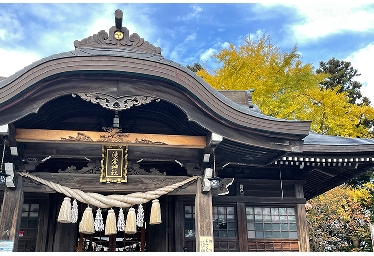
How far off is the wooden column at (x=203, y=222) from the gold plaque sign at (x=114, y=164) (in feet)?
4.97

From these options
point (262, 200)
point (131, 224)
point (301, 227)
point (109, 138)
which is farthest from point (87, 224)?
point (301, 227)

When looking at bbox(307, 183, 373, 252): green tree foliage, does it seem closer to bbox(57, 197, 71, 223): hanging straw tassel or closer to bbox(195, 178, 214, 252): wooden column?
bbox(195, 178, 214, 252): wooden column

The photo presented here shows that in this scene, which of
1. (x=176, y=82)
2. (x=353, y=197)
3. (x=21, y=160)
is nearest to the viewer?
(x=176, y=82)

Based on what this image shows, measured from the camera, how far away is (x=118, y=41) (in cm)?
754

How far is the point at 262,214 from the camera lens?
905cm

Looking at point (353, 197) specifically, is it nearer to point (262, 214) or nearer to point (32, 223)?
point (262, 214)

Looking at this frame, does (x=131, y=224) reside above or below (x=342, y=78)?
below

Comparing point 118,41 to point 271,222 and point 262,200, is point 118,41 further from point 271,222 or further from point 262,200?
point 271,222

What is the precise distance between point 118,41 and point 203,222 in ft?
13.4

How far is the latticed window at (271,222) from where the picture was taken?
8.93 metres

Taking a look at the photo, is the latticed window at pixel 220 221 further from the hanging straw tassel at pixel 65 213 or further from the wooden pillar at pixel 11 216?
the wooden pillar at pixel 11 216

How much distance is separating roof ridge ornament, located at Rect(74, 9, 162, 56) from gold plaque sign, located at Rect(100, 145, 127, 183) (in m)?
2.09

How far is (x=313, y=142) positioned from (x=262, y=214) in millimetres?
2276

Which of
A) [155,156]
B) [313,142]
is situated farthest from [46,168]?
[313,142]
